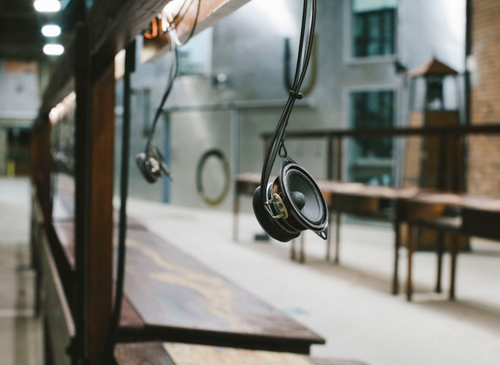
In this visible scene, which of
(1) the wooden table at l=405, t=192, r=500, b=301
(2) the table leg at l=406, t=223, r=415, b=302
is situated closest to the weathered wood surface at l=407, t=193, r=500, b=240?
(1) the wooden table at l=405, t=192, r=500, b=301

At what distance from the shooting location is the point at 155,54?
5.58 ft

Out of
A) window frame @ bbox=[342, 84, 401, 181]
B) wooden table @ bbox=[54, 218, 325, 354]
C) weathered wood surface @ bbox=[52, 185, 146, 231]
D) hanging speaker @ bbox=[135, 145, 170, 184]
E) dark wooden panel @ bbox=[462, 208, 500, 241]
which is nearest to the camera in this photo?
hanging speaker @ bbox=[135, 145, 170, 184]

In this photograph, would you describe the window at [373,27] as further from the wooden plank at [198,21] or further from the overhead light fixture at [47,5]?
the wooden plank at [198,21]

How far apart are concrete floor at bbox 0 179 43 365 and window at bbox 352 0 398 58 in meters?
5.55

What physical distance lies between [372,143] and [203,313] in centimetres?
695

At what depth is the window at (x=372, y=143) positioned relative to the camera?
824 cm

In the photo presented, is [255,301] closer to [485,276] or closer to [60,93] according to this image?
[60,93]

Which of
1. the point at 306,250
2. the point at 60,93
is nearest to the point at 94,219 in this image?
the point at 60,93

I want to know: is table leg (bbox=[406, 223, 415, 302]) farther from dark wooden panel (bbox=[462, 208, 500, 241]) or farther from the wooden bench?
the wooden bench

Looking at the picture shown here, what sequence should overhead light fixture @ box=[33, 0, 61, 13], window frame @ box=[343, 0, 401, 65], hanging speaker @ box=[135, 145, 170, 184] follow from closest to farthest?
hanging speaker @ box=[135, 145, 170, 184] < overhead light fixture @ box=[33, 0, 61, 13] < window frame @ box=[343, 0, 401, 65]

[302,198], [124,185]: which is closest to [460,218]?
[124,185]

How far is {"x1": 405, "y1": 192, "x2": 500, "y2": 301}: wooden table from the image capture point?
334cm

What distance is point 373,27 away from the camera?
8359mm

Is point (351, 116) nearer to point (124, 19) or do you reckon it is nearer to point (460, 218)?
point (460, 218)
